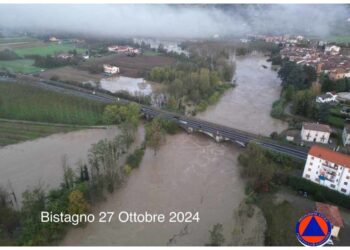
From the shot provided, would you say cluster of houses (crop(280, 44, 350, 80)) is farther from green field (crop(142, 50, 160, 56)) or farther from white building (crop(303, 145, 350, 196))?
white building (crop(303, 145, 350, 196))

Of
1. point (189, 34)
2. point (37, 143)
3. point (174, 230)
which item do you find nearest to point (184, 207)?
point (174, 230)

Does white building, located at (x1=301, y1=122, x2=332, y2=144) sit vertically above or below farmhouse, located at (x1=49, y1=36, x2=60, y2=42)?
below

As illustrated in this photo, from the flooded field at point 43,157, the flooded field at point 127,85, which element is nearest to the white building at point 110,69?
the flooded field at point 127,85

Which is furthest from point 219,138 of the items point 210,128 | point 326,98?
point 326,98

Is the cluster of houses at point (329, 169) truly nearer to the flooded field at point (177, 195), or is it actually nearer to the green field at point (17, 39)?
the flooded field at point (177, 195)

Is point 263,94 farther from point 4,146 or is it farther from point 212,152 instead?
point 4,146

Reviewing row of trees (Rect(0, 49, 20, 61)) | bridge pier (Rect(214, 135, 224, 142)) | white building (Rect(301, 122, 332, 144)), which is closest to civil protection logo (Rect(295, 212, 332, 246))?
bridge pier (Rect(214, 135, 224, 142))
